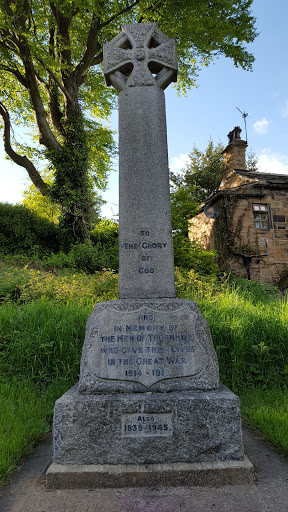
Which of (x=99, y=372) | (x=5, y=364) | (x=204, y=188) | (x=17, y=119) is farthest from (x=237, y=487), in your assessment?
(x=204, y=188)

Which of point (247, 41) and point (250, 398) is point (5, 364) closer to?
point (250, 398)

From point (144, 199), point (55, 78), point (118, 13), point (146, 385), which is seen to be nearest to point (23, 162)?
point (55, 78)

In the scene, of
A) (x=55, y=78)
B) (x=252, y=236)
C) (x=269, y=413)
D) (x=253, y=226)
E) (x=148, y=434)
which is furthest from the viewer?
(x=253, y=226)

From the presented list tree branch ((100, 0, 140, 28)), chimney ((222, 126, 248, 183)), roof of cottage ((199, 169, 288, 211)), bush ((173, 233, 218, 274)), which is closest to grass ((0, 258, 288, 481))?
bush ((173, 233, 218, 274))

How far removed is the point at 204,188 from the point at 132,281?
23.9 metres

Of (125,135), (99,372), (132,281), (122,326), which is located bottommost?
(99,372)

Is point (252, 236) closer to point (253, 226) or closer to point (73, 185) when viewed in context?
point (253, 226)

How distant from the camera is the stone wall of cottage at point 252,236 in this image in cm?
1409

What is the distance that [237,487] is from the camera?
77.8 inches

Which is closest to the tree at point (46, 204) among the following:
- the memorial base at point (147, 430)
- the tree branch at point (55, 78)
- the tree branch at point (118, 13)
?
the tree branch at point (55, 78)

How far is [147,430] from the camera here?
84.8 inches

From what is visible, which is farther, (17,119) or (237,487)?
(17,119)

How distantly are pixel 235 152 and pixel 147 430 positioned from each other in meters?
16.1

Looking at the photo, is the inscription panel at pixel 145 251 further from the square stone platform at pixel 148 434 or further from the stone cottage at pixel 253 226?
the stone cottage at pixel 253 226
